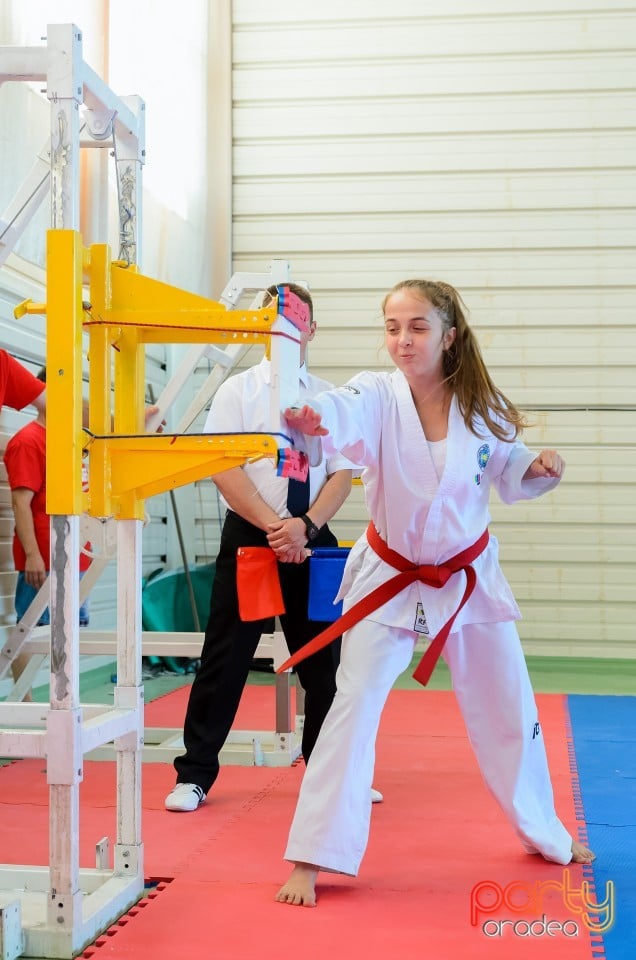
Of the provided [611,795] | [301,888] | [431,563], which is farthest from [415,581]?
[611,795]

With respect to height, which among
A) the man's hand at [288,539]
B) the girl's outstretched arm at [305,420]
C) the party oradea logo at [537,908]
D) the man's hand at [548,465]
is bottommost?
the party oradea logo at [537,908]

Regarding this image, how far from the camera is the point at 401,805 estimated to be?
13.1ft

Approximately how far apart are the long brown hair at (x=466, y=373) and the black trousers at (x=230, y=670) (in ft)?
3.73

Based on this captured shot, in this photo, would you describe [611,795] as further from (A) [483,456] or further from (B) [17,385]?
(B) [17,385]

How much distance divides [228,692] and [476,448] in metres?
1.48

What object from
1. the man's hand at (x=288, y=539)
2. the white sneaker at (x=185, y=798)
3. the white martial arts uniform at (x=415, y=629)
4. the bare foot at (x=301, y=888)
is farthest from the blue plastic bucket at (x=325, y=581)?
the bare foot at (x=301, y=888)

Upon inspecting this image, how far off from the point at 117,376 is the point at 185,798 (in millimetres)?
1733

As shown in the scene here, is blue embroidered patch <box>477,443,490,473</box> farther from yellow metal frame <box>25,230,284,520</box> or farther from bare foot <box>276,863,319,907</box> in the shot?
bare foot <box>276,863,319,907</box>

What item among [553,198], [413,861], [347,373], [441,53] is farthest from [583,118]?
[413,861]

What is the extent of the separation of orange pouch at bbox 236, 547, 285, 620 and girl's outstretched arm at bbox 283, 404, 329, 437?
1.30 meters

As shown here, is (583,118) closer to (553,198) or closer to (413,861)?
(553,198)

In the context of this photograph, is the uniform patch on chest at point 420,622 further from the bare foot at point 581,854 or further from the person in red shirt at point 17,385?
the person in red shirt at point 17,385

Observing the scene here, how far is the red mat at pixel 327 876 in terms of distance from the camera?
2.50m

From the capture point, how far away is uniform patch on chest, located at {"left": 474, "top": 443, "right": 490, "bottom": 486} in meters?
3.02
